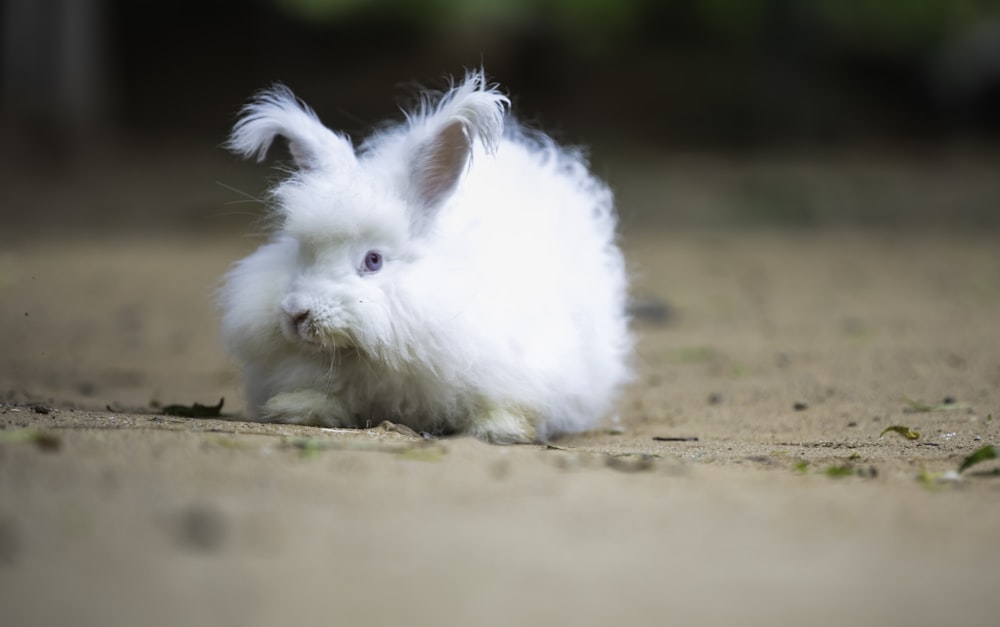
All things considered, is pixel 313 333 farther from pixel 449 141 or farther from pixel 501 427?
pixel 449 141

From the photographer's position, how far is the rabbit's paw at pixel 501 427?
176 inches

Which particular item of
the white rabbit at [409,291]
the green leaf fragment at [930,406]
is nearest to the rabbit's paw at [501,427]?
the white rabbit at [409,291]

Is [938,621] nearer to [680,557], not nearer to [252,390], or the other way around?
[680,557]

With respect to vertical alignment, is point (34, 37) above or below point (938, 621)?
above

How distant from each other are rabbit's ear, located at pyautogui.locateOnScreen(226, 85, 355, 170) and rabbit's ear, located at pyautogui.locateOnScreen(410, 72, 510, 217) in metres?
0.32

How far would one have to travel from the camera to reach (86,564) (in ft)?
8.76

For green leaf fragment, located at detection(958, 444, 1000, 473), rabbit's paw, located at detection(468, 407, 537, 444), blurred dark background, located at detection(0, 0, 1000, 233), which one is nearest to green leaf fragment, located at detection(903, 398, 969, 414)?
green leaf fragment, located at detection(958, 444, 1000, 473)

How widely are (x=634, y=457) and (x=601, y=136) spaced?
46.7ft

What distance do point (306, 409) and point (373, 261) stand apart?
2.07 feet

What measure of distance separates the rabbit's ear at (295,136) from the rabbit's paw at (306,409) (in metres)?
0.93

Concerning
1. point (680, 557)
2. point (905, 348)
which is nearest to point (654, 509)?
point (680, 557)

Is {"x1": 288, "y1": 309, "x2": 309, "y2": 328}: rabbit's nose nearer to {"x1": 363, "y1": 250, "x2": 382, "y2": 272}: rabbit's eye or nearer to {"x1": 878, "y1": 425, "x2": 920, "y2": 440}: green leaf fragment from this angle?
{"x1": 363, "y1": 250, "x2": 382, "y2": 272}: rabbit's eye

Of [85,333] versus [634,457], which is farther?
[85,333]

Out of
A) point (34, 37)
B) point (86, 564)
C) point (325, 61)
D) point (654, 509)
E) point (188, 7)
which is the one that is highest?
point (188, 7)
